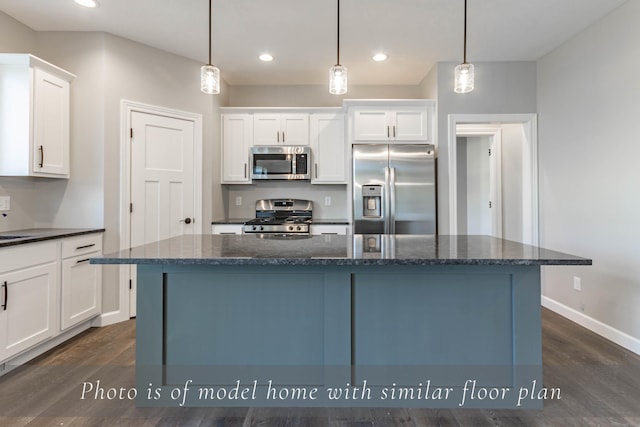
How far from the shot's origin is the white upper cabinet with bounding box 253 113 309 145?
4.21 meters

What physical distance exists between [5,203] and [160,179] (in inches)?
48.0

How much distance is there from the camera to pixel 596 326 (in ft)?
9.66

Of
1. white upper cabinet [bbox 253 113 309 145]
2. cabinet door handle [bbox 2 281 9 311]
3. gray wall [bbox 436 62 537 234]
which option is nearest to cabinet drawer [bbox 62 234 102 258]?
cabinet door handle [bbox 2 281 9 311]

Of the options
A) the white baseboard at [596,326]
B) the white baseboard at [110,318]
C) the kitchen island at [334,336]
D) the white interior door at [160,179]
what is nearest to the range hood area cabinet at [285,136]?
the white interior door at [160,179]

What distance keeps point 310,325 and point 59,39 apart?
349 centimetres

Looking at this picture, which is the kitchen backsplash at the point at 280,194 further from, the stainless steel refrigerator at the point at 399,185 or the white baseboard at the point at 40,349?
the white baseboard at the point at 40,349

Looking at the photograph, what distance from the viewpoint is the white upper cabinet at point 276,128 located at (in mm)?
4215

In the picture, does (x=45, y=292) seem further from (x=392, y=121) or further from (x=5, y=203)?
(x=392, y=121)

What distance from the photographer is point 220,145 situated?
421cm

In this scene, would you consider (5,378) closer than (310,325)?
No

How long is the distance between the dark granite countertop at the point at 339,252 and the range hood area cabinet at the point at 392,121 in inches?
76.2

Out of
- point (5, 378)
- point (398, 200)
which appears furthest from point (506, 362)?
point (5, 378)

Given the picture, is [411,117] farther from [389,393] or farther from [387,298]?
[389,393]

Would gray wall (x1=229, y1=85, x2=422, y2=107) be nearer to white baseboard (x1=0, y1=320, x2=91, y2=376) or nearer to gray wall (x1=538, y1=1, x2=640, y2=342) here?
gray wall (x1=538, y1=1, x2=640, y2=342)
